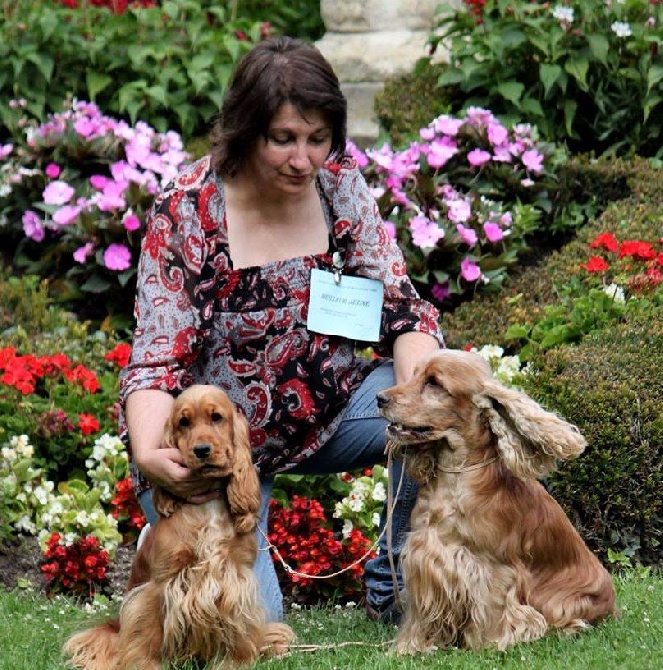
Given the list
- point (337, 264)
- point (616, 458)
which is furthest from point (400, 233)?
point (337, 264)

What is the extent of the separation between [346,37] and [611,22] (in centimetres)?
190

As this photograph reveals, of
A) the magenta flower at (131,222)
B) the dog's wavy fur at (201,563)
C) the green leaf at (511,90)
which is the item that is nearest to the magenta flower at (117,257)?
the magenta flower at (131,222)

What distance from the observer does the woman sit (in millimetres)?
4652

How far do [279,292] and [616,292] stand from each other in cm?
235

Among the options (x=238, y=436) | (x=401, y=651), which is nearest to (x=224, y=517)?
(x=238, y=436)

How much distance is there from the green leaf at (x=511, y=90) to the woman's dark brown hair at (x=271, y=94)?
399 cm

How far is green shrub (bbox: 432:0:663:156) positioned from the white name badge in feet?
12.8

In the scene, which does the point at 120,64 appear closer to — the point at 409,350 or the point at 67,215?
the point at 67,215

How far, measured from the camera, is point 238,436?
4.30 m

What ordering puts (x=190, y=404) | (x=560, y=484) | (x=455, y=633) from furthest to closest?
(x=560, y=484), (x=455, y=633), (x=190, y=404)

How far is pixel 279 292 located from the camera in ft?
16.1

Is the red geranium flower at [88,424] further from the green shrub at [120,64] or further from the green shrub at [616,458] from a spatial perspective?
the green shrub at [120,64]

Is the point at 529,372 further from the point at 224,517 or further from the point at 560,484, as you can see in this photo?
the point at 224,517

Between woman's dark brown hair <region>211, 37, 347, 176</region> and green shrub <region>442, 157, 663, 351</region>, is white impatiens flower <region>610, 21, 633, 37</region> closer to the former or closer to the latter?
green shrub <region>442, 157, 663, 351</region>
